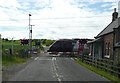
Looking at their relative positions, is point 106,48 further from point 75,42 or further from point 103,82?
point 75,42

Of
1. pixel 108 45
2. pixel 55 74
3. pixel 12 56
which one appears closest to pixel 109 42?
pixel 108 45

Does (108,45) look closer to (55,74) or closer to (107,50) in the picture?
(107,50)

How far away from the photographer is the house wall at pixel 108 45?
35331 millimetres

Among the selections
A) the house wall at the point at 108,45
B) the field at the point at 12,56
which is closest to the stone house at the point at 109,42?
the house wall at the point at 108,45

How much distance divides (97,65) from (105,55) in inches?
403

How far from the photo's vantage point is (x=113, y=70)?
842 inches

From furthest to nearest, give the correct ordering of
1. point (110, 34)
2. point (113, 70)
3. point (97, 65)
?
point (110, 34) → point (97, 65) → point (113, 70)

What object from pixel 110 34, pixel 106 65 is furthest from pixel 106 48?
pixel 106 65

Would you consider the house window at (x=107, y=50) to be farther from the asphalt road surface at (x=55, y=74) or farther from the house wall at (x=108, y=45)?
the asphalt road surface at (x=55, y=74)

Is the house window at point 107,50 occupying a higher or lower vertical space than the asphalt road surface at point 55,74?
higher

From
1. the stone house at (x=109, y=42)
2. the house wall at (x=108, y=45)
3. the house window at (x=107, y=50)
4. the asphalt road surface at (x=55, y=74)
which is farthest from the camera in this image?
the house window at (x=107, y=50)

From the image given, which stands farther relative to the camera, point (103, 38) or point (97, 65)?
point (103, 38)

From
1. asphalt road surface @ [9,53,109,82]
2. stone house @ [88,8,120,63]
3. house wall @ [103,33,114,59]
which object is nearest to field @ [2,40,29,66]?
asphalt road surface @ [9,53,109,82]

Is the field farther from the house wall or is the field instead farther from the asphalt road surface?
the house wall
